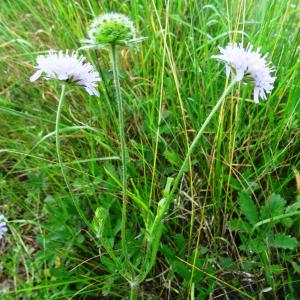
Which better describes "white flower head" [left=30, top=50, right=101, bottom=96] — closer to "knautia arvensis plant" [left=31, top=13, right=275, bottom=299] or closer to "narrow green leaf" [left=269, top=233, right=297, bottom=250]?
"knautia arvensis plant" [left=31, top=13, right=275, bottom=299]

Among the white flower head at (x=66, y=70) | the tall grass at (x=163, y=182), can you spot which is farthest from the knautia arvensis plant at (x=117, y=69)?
the tall grass at (x=163, y=182)

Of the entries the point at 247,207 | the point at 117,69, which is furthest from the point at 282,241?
the point at 117,69

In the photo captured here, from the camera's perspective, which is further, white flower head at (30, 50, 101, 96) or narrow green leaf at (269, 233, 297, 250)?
narrow green leaf at (269, 233, 297, 250)

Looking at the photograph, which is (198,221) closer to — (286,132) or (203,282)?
(203,282)

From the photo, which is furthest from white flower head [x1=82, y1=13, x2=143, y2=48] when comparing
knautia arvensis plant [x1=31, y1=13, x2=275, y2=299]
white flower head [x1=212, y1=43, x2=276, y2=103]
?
white flower head [x1=212, y1=43, x2=276, y2=103]

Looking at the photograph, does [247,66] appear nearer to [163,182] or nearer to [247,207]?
[247,207]

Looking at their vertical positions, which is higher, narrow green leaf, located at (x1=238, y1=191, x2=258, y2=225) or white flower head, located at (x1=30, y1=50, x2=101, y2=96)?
white flower head, located at (x1=30, y1=50, x2=101, y2=96)

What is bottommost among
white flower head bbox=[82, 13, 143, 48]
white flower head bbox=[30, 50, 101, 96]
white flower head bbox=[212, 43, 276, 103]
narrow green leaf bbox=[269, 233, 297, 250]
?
narrow green leaf bbox=[269, 233, 297, 250]

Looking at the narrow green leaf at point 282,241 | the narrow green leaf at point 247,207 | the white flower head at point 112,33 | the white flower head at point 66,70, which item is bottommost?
the narrow green leaf at point 282,241

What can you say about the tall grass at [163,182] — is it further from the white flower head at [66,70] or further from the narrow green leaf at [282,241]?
the white flower head at [66,70]
